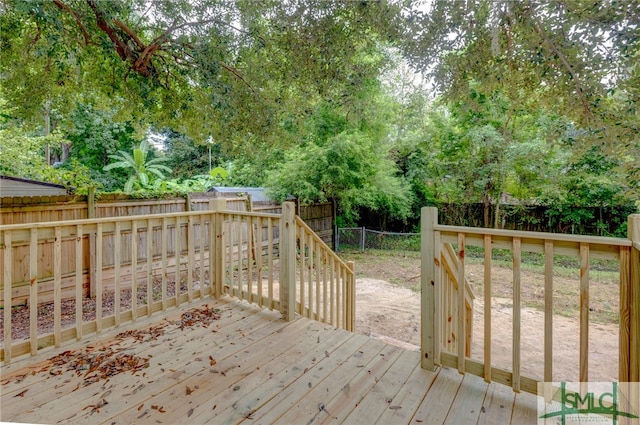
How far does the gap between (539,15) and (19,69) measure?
→ 196 inches

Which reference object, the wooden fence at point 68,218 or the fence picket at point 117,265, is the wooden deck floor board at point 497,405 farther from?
the wooden fence at point 68,218

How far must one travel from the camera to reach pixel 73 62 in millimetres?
3465

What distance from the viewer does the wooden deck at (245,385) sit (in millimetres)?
1629

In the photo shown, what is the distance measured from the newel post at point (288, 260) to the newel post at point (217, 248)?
845mm

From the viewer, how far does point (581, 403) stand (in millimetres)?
1589

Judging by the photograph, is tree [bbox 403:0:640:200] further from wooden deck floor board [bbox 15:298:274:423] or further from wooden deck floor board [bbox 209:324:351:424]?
wooden deck floor board [bbox 15:298:274:423]

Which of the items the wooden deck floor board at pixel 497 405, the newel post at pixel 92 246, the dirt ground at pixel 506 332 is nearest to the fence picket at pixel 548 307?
the wooden deck floor board at pixel 497 405

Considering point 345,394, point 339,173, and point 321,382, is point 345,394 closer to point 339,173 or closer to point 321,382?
point 321,382

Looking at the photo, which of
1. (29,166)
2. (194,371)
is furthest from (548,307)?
(29,166)

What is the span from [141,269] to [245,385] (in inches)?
158

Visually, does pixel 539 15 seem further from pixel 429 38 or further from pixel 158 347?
pixel 158 347

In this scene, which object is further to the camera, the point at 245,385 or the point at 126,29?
the point at 126,29

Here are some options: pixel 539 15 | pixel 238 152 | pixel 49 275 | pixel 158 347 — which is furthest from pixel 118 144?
pixel 539 15

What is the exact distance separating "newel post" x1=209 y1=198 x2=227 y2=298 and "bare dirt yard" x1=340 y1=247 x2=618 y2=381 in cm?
199
